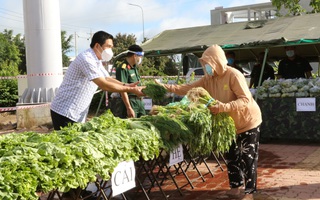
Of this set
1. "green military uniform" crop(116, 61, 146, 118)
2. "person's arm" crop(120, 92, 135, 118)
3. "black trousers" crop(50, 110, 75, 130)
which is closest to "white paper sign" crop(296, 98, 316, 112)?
"green military uniform" crop(116, 61, 146, 118)

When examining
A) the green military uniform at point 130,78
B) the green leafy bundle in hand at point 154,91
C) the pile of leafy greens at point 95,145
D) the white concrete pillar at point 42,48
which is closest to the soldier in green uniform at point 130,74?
the green military uniform at point 130,78

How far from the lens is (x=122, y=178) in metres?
3.74

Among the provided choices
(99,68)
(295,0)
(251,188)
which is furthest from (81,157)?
(295,0)

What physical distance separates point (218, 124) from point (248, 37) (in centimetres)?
525

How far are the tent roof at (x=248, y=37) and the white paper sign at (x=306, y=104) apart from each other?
109 centimetres

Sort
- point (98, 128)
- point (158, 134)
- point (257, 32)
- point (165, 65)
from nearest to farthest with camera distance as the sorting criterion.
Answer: point (98, 128) < point (158, 134) < point (257, 32) < point (165, 65)

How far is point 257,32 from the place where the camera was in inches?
382

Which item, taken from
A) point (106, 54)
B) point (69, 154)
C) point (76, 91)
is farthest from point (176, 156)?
point (69, 154)

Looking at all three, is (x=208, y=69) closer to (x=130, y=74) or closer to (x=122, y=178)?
(x=122, y=178)

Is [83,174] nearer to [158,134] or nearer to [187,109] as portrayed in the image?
[158,134]

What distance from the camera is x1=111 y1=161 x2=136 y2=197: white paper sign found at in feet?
11.9

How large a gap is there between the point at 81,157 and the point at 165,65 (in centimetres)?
3105

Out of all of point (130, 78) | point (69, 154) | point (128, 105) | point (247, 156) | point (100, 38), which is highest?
point (100, 38)

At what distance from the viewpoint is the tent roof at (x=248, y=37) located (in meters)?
8.48
